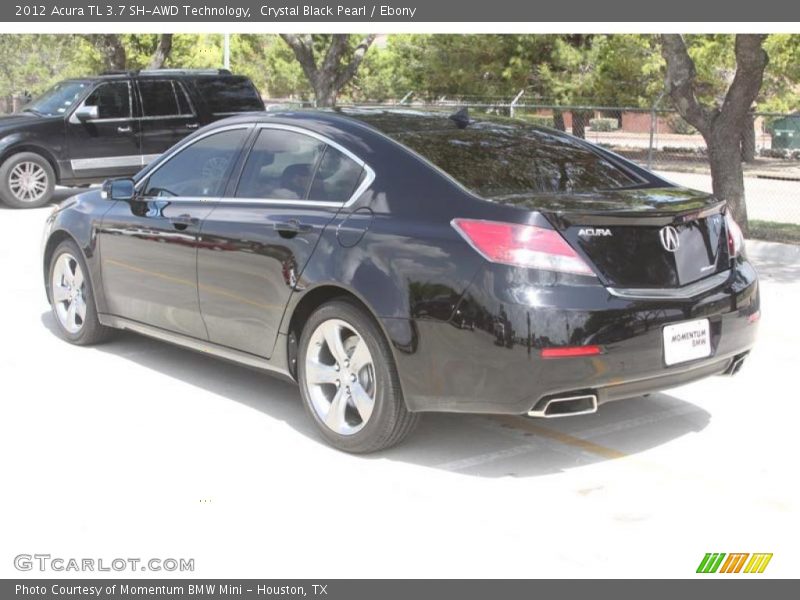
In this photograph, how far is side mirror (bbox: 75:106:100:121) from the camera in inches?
658

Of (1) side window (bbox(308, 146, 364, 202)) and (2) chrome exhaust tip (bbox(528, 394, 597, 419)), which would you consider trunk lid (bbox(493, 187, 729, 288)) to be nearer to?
(2) chrome exhaust tip (bbox(528, 394, 597, 419))

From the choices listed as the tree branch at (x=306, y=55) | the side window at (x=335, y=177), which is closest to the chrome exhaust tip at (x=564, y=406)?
the side window at (x=335, y=177)

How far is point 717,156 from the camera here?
13297mm

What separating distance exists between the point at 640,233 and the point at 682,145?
99.7 feet

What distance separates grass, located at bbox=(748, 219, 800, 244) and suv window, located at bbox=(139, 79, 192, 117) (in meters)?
9.23

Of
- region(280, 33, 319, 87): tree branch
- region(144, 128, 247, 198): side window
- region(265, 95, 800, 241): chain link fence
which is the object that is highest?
region(280, 33, 319, 87): tree branch

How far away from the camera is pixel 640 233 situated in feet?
15.7

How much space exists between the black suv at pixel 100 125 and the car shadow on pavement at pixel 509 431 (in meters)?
11.0

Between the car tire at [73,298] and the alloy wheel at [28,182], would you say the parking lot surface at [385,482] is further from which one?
the alloy wheel at [28,182]

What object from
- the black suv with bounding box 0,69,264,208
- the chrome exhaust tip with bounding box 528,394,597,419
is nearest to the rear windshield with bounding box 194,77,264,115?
the black suv with bounding box 0,69,264,208

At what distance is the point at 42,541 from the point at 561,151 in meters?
3.30

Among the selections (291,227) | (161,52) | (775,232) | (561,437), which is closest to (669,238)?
(561,437)

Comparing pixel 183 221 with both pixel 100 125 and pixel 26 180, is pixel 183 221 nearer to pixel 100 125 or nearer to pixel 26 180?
pixel 26 180

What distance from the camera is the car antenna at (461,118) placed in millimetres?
5817
